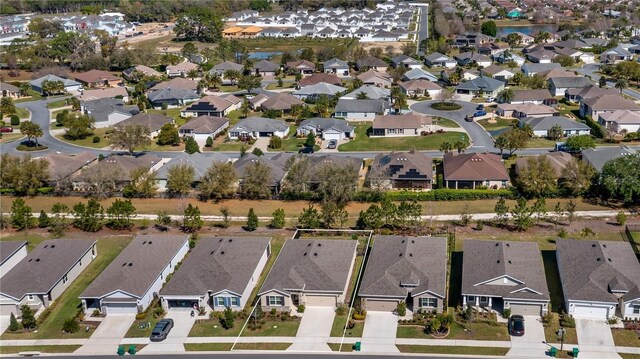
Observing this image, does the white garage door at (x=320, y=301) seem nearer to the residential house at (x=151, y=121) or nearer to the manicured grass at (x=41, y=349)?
the manicured grass at (x=41, y=349)

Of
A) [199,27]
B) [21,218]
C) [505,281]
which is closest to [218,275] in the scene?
[505,281]

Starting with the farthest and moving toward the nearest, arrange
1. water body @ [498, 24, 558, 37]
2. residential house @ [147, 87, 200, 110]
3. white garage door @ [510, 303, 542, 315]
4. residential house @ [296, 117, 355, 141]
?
water body @ [498, 24, 558, 37], residential house @ [147, 87, 200, 110], residential house @ [296, 117, 355, 141], white garage door @ [510, 303, 542, 315]

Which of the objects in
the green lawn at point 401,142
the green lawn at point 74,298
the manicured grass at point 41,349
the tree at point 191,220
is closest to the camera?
the manicured grass at point 41,349

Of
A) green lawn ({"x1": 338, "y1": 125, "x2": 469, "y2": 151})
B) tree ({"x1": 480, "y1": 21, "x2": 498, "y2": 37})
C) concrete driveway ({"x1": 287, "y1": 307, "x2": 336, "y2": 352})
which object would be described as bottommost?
tree ({"x1": 480, "y1": 21, "x2": 498, "y2": 37})

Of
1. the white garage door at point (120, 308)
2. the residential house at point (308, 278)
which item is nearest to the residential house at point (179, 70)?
the residential house at point (308, 278)

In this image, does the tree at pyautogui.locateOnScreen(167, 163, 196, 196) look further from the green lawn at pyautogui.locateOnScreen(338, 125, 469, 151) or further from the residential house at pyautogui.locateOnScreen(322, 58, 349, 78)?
the residential house at pyautogui.locateOnScreen(322, 58, 349, 78)

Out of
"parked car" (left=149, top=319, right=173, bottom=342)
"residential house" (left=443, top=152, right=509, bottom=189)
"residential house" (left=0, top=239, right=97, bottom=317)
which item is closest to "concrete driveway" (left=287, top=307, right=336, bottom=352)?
"parked car" (left=149, top=319, right=173, bottom=342)

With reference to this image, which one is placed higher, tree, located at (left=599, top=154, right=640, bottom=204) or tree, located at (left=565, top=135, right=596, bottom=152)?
tree, located at (left=599, top=154, right=640, bottom=204)
